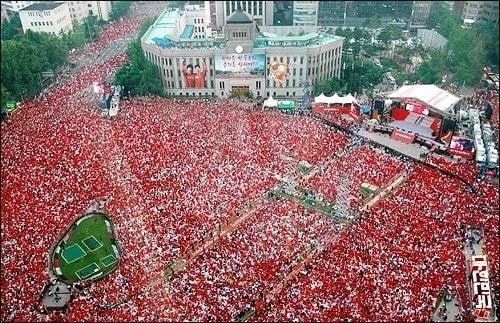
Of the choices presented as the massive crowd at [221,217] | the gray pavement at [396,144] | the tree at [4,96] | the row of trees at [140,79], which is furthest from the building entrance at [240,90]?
the tree at [4,96]

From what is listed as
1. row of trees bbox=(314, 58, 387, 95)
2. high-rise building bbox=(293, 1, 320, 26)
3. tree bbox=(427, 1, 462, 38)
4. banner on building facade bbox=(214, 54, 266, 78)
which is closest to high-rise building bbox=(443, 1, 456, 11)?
tree bbox=(427, 1, 462, 38)

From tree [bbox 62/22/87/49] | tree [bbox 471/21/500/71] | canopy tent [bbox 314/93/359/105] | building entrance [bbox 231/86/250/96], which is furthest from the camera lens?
tree [bbox 62/22/87/49]

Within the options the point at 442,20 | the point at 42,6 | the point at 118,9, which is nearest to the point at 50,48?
the point at 42,6

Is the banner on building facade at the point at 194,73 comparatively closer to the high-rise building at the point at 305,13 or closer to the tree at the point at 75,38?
the tree at the point at 75,38

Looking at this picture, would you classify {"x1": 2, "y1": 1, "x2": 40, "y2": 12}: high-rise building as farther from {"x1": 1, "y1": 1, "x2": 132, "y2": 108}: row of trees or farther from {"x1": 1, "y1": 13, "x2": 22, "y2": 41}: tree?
{"x1": 1, "y1": 1, "x2": 132, "y2": 108}: row of trees

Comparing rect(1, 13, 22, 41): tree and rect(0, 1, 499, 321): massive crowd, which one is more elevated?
rect(1, 13, 22, 41): tree

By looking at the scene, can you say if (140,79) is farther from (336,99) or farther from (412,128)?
(412,128)
